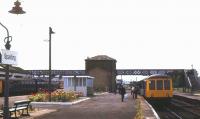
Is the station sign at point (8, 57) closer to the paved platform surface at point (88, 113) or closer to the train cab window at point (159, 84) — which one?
the paved platform surface at point (88, 113)

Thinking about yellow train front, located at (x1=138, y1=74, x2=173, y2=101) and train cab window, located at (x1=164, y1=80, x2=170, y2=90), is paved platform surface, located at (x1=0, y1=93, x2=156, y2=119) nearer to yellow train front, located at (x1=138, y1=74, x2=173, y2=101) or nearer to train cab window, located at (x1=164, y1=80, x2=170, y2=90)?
yellow train front, located at (x1=138, y1=74, x2=173, y2=101)

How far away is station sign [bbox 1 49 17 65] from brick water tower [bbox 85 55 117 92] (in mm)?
88229

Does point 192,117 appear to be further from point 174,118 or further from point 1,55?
point 1,55

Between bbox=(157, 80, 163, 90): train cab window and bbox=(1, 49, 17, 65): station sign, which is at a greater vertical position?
bbox=(1, 49, 17, 65): station sign

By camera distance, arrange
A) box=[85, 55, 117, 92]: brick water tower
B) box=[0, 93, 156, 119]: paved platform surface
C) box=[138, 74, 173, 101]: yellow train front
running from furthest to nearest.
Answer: box=[85, 55, 117, 92]: brick water tower → box=[138, 74, 173, 101]: yellow train front → box=[0, 93, 156, 119]: paved platform surface

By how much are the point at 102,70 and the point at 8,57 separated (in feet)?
303

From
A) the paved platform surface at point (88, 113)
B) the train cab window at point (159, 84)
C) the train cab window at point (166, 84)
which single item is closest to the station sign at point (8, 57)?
the paved platform surface at point (88, 113)

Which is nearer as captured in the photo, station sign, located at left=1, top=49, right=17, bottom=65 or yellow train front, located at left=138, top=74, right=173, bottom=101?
station sign, located at left=1, top=49, right=17, bottom=65

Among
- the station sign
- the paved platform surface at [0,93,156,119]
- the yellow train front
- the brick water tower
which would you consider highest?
the brick water tower

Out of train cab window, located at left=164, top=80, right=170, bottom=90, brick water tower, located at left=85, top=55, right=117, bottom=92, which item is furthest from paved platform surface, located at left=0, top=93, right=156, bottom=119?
brick water tower, located at left=85, top=55, right=117, bottom=92

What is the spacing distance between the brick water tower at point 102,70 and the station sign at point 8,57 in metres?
88.2

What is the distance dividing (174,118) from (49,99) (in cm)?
1171

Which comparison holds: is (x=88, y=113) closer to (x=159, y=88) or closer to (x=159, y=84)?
(x=159, y=88)

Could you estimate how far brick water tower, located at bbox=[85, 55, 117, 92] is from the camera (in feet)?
346
